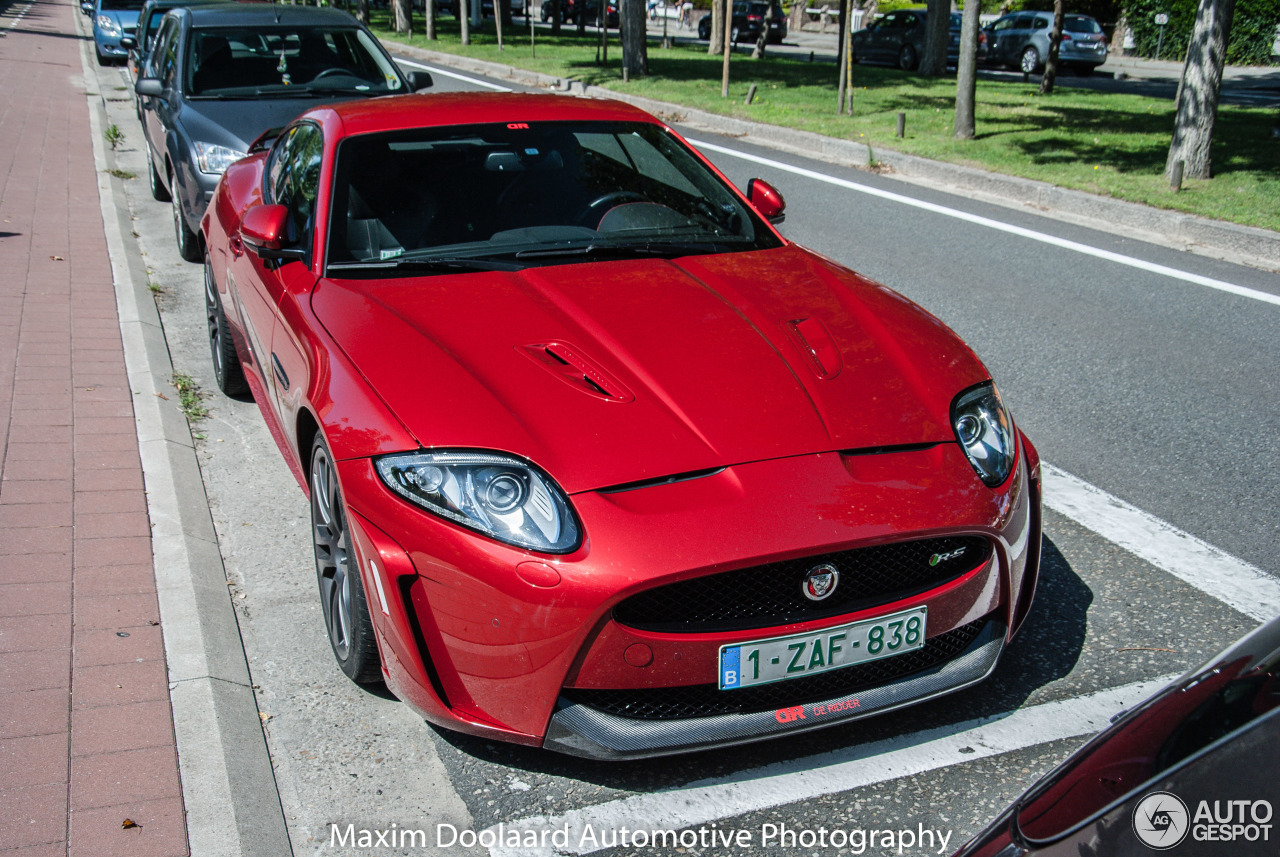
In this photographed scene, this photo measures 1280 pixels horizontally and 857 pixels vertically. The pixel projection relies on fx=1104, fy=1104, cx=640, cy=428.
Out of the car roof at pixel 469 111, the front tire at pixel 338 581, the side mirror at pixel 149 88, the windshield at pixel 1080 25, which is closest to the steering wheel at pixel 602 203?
the car roof at pixel 469 111

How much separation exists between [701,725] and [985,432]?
1.13 m

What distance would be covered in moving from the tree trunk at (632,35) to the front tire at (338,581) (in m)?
20.7

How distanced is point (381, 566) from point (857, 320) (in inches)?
64.9

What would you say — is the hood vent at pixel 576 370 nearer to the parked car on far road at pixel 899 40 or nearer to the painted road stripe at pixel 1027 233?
the painted road stripe at pixel 1027 233

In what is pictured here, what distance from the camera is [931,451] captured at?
9.24 ft

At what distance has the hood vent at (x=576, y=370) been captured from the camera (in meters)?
2.85

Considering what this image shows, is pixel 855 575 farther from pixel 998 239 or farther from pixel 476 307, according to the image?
pixel 998 239

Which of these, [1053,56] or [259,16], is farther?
[1053,56]

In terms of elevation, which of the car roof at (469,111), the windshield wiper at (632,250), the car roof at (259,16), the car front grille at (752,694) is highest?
the car roof at (259,16)

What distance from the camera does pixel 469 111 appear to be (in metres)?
4.27

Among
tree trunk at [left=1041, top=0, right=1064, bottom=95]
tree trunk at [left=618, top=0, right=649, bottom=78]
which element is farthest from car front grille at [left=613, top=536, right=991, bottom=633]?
tree trunk at [left=618, top=0, right=649, bottom=78]

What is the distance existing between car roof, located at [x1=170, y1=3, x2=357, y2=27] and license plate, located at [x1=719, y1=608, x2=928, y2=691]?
7.99 meters

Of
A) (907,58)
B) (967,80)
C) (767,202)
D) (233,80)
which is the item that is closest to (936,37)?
(907,58)

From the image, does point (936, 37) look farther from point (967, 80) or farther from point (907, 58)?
point (967, 80)
